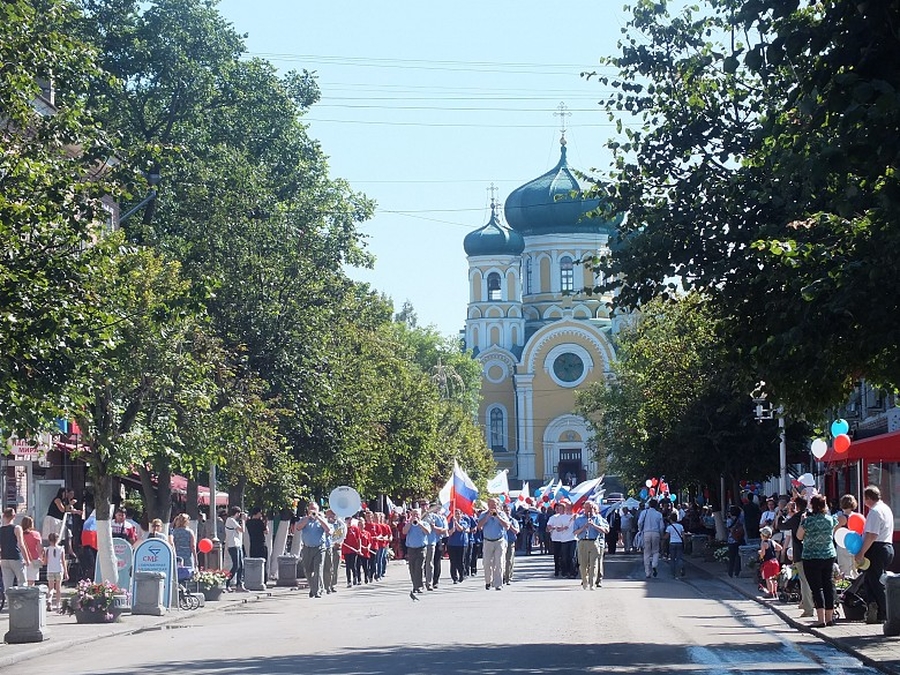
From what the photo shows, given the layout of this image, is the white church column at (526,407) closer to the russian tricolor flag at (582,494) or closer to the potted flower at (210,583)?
the russian tricolor flag at (582,494)

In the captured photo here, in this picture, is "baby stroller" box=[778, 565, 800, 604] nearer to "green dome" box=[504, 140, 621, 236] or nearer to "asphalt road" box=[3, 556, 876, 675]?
"asphalt road" box=[3, 556, 876, 675]

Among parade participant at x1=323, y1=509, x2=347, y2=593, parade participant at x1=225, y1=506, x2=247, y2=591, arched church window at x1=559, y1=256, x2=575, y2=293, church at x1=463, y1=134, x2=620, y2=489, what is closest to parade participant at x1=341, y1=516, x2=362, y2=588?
parade participant at x1=323, y1=509, x2=347, y2=593

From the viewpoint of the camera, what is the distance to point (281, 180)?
46969mm

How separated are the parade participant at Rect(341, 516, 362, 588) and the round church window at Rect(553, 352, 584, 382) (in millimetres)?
89216

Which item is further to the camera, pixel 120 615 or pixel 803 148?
pixel 120 615

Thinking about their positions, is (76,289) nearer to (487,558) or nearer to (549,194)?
(487,558)

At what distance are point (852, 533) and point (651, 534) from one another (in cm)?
1690

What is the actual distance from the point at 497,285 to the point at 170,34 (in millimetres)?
90421

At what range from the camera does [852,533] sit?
21.1 metres

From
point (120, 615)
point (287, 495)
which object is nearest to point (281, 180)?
point (287, 495)

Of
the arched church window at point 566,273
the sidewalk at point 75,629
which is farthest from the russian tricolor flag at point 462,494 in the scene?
the arched church window at point 566,273

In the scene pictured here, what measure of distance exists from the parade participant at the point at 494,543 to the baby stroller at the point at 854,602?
12228 mm

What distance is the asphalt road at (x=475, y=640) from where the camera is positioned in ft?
54.8

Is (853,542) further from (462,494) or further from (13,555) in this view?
(462,494)
